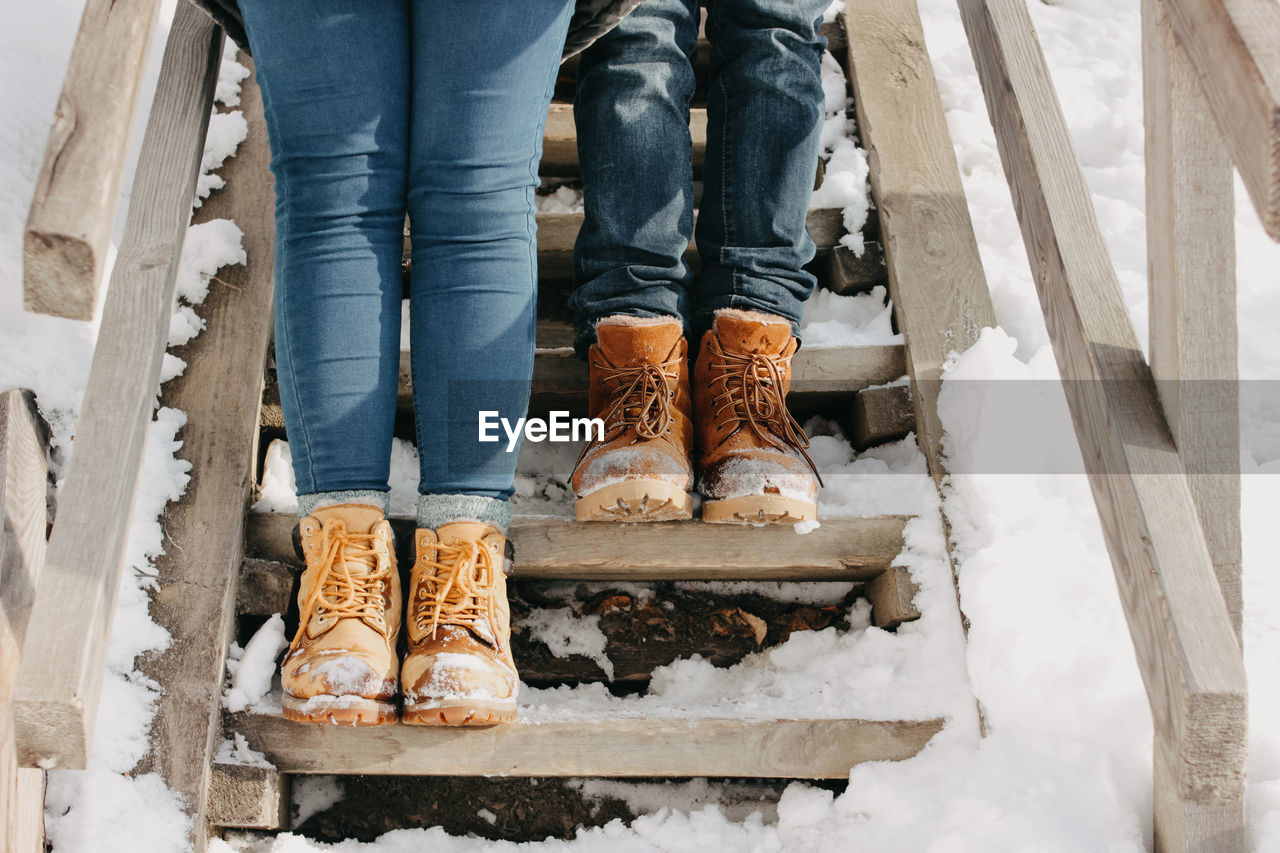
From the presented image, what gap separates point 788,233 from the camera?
1490mm

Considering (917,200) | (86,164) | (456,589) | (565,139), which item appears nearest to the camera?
(86,164)

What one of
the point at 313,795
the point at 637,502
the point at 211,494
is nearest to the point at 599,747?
the point at 637,502

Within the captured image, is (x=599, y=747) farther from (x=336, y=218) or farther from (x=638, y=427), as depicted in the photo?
(x=336, y=218)

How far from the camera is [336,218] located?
120 cm

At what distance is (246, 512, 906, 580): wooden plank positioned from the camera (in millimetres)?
1427

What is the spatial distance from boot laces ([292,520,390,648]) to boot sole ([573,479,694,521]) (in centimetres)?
30

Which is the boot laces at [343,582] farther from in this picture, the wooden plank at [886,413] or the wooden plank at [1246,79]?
the wooden plank at [1246,79]

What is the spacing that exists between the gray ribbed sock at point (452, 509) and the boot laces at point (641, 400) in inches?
7.3

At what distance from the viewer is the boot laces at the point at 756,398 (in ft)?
4.62

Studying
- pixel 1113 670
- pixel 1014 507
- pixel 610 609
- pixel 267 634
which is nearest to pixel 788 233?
pixel 1014 507

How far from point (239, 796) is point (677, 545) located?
27.4 inches

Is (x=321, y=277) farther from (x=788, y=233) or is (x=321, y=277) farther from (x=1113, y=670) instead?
(x=1113, y=670)

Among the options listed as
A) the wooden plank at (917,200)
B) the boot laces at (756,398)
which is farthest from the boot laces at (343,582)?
the wooden plank at (917,200)

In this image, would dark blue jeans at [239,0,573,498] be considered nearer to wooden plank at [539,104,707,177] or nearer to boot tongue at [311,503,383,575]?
boot tongue at [311,503,383,575]
